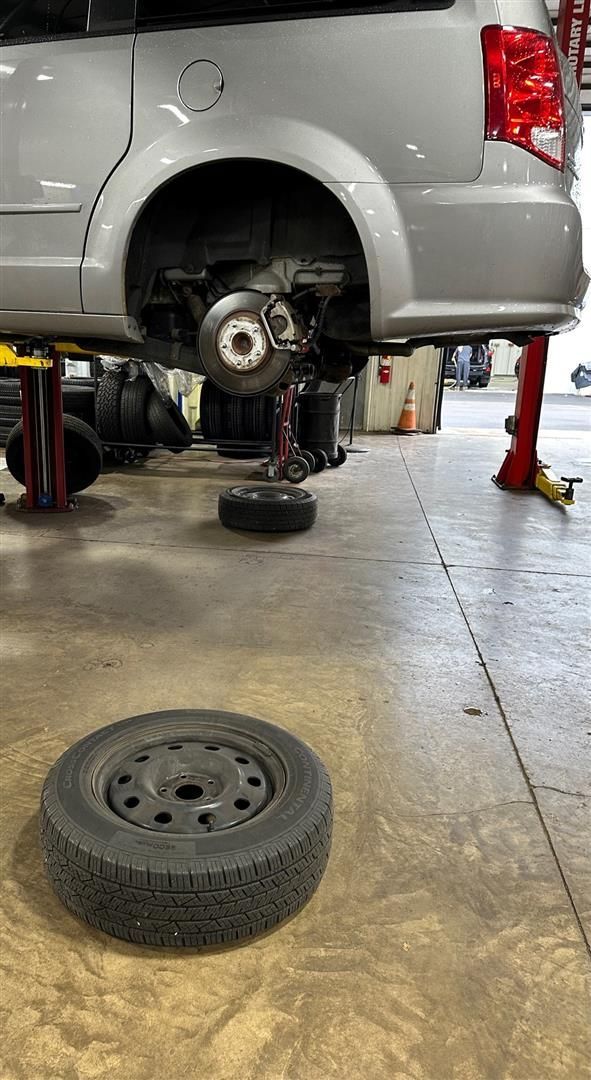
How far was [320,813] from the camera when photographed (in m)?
1.30

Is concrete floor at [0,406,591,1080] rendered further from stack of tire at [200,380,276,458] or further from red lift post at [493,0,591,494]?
stack of tire at [200,380,276,458]

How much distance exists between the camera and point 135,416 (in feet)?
18.7

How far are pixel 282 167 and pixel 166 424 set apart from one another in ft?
12.8

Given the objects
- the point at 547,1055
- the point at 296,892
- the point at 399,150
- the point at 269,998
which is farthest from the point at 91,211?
the point at 547,1055

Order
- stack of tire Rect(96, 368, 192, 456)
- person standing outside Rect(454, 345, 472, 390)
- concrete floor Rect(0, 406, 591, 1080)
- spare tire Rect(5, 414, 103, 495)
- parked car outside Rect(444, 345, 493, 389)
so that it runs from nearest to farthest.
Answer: concrete floor Rect(0, 406, 591, 1080)
spare tire Rect(5, 414, 103, 495)
stack of tire Rect(96, 368, 192, 456)
person standing outside Rect(454, 345, 472, 390)
parked car outside Rect(444, 345, 493, 389)

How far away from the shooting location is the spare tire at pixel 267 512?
398 centimetres

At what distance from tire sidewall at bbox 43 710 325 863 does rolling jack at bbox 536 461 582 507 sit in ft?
12.9

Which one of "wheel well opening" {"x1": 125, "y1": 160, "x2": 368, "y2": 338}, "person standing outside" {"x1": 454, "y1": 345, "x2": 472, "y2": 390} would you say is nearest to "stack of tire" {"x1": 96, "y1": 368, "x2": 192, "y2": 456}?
"wheel well opening" {"x1": 125, "y1": 160, "x2": 368, "y2": 338}

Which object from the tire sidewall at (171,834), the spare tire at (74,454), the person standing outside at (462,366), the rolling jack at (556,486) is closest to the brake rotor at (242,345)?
the tire sidewall at (171,834)

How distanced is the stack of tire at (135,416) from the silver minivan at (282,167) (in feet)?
11.6

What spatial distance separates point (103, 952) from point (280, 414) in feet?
13.9

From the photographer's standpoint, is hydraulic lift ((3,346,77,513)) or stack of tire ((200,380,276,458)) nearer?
hydraulic lift ((3,346,77,513))

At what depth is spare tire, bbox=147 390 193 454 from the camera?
18.7ft

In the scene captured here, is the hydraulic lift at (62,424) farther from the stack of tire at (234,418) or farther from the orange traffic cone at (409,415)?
the orange traffic cone at (409,415)
